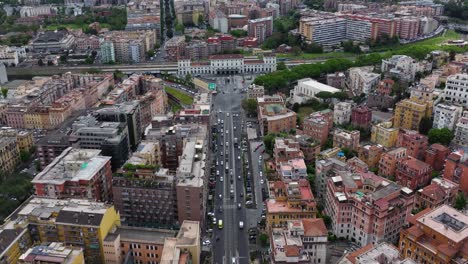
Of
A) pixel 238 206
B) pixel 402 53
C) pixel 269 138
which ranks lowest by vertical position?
pixel 238 206

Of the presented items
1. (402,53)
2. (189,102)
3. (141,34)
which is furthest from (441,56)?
(141,34)

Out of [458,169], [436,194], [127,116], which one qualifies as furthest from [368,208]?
[127,116]

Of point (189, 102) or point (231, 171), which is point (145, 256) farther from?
point (189, 102)

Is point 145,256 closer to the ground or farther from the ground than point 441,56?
closer to the ground

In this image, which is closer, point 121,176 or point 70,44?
point 121,176

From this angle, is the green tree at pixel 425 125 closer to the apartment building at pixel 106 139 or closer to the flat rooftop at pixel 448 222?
the flat rooftop at pixel 448 222

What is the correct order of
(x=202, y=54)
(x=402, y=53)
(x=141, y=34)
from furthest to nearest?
(x=141, y=34) < (x=202, y=54) < (x=402, y=53)

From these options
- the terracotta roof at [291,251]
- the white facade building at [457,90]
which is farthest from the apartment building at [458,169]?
the terracotta roof at [291,251]
